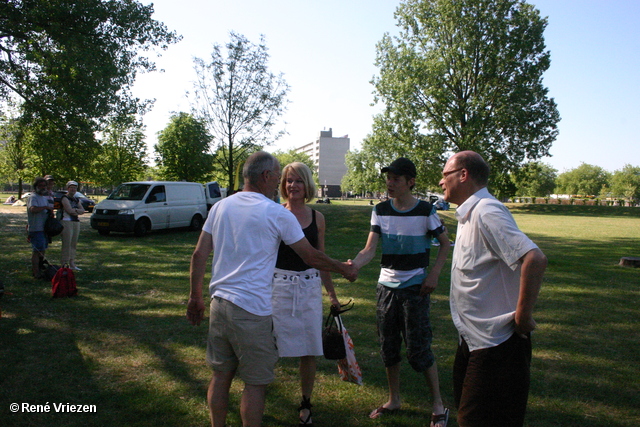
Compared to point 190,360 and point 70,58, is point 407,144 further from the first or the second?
point 190,360

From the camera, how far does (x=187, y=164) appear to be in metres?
36.4

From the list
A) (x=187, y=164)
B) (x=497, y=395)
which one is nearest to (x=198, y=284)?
(x=497, y=395)

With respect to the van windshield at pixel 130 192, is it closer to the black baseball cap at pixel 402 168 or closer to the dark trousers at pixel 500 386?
the black baseball cap at pixel 402 168

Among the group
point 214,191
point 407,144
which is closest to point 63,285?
point 214,191

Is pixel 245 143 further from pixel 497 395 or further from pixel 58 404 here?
pixel 497 395

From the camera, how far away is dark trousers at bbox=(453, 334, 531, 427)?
7.70ft

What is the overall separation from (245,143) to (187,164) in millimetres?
13547

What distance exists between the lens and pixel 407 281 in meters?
3.62

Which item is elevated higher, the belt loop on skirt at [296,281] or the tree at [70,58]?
the tree at [70,58]

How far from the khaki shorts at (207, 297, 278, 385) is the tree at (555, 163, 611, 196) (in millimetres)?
122047

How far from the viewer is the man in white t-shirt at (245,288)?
2.72m

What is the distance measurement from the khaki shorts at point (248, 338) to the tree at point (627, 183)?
366 ft

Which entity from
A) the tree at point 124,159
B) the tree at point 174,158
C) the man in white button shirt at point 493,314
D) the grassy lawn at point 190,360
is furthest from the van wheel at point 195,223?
the tree at point 124,159

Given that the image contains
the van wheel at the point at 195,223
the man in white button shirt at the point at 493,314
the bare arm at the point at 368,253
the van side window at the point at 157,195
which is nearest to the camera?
the man in white button shirt at the point at 493,314
